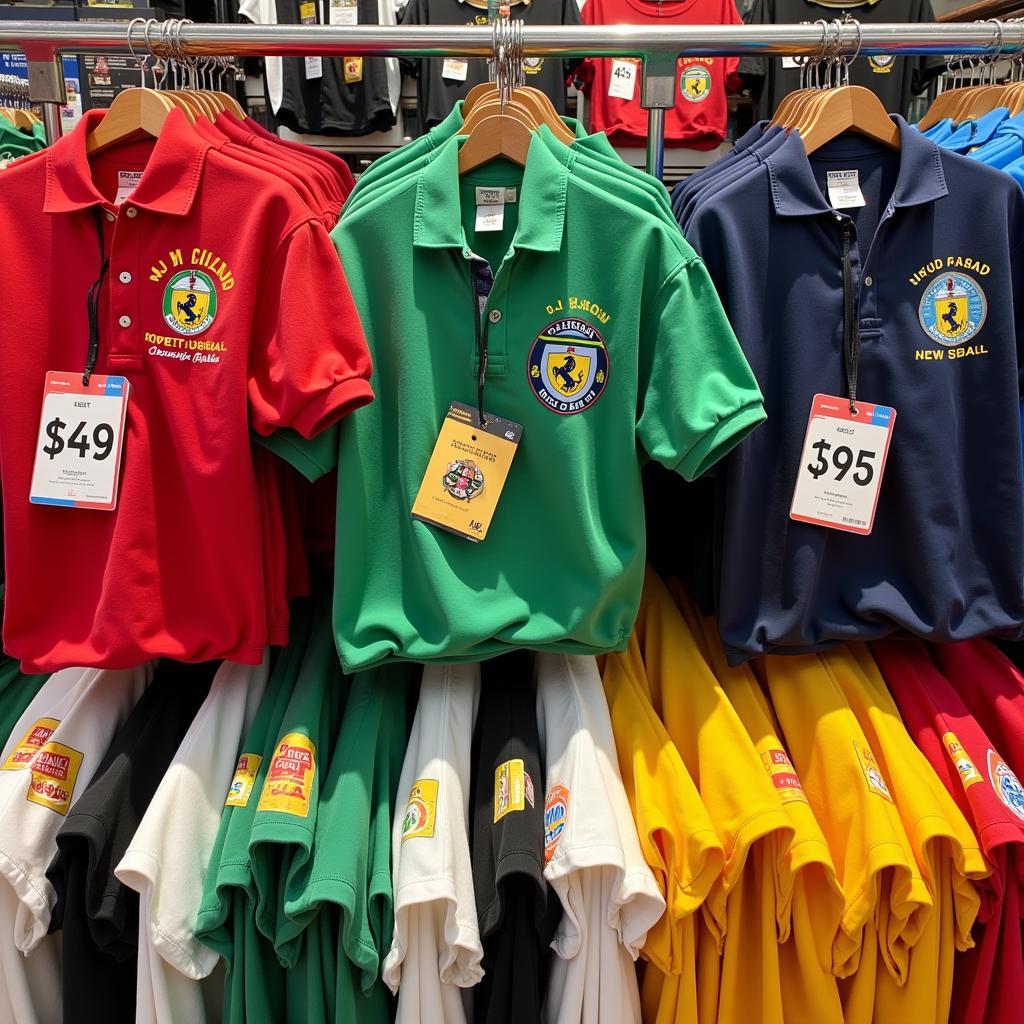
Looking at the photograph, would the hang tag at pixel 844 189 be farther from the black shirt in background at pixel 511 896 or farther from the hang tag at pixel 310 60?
the hang tag at pixel 310 60

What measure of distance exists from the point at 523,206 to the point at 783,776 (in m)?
0.93

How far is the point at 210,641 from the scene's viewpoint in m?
1.18

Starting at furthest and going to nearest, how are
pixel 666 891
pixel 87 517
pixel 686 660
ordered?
1. pixel 686 660
2. pixel 87 517
3. pixel 666 891

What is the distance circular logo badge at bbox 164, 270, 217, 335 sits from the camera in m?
1.16

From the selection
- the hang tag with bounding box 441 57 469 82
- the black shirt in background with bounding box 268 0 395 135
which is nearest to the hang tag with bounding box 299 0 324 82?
the black shirt in background with bounding box 268 0 395 135

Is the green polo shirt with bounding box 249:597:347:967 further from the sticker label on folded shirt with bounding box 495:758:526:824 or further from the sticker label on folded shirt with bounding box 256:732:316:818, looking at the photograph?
the sticker label on folded shirt with bounding box 495:758:526:824

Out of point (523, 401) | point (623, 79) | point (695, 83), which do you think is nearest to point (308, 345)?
point (523, 401)

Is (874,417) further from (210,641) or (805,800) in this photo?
(210,641)

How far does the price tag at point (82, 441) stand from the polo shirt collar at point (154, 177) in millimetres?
255

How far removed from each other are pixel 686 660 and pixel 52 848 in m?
1.02

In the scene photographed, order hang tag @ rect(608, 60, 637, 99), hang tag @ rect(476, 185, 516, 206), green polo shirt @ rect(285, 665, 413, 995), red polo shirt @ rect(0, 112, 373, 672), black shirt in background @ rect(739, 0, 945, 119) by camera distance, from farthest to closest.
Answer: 1. black shirt in background @ rect(739, 0, 945, 119)
2. hang tag @ rect(608, 60, 637, 99)
3. hang tag @ rect(476, 185, 516, 206)
4. red polo shirt @ rect(0, 112, 373, 672)
5. green polo shirt @ rect(285, 665, 413, 995)

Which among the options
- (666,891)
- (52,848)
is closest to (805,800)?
(666,891)

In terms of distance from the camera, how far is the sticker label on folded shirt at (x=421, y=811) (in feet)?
3.55

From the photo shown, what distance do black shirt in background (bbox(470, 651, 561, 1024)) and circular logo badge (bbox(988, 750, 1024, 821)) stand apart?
26.7 inches
